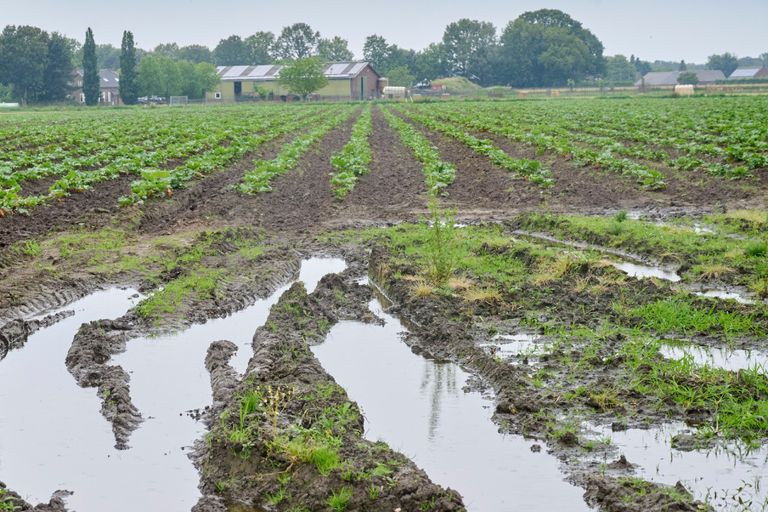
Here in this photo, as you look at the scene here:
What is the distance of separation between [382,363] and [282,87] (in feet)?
378

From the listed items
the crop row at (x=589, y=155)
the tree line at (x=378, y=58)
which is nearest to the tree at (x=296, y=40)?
the tree line at (x=378, y=58)

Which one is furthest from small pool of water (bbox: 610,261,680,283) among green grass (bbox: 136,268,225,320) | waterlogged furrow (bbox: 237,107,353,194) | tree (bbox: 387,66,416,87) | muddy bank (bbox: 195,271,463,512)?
tree (bbox: 387,66,416,87)

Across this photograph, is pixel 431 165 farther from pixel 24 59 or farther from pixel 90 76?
pixel 24 59

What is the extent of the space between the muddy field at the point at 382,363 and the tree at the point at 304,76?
96.4 m

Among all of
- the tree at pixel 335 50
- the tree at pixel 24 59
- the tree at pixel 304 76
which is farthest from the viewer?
the tree at pixel 335 50

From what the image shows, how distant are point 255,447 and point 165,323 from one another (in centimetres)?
398

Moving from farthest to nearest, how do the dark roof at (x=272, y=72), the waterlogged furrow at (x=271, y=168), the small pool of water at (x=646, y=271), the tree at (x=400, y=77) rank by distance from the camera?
the tree at (x=400, y=77) → the dark roof at (x=272, y=72) → the waterlogged furrow at (x=271, y=168) → the small pool of water at (x=646, y=271)

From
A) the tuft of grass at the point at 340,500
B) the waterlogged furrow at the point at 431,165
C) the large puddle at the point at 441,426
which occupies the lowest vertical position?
the large puddle at the point at 441,426

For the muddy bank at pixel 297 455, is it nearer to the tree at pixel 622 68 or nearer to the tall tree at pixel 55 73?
the tall tree at pixel 55 73

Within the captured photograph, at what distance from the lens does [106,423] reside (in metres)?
6.80

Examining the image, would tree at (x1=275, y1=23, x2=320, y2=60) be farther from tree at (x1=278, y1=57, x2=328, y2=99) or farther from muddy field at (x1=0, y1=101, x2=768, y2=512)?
muddy field at (x1=0, y1=101, x2=768, y2=512)

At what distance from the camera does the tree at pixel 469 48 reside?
463 feet

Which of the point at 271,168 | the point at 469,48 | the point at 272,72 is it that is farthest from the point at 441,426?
the point at 469,48

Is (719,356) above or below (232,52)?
below
